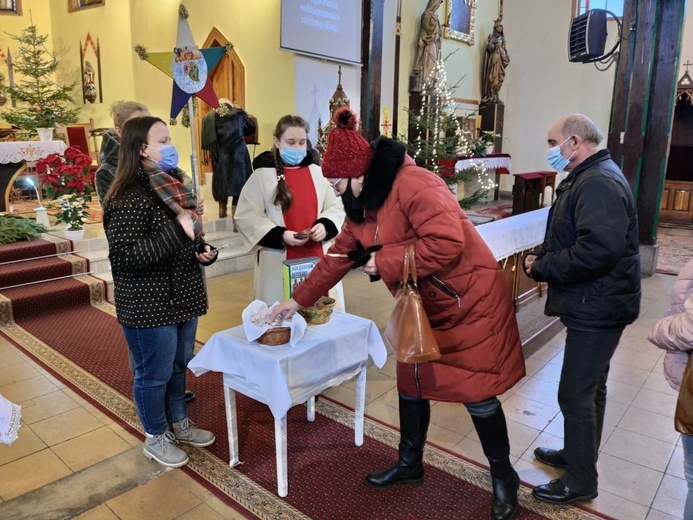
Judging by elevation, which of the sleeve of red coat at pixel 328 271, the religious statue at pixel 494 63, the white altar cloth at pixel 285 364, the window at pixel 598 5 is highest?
the window at pixel 598 5

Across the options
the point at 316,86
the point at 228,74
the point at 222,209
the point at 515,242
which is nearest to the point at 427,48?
the point at 316,86

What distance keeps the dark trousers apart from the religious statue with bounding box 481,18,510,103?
10149 millimetres

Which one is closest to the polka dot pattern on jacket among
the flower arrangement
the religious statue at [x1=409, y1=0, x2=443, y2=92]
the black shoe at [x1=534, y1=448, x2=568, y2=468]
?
the black shoe at [x1=534, y1=448, x2=568, y2=468]

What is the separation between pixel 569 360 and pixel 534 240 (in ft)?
8.05

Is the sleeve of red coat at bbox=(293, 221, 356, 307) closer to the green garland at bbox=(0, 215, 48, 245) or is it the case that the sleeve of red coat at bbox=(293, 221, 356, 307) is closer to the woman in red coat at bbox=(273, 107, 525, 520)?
the woman in red coat at bbox=(273, 107, 525, 520)

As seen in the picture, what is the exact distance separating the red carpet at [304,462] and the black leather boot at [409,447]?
1.8 inches

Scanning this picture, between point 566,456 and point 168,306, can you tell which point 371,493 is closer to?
point 566,456

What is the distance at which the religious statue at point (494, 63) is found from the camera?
37.1ft

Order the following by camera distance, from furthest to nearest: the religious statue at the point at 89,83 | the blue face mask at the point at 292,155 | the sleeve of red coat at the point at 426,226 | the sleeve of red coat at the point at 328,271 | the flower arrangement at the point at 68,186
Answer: the religious statue at the point at 89,83 → the flower arrangement at the point at 68,186 → the blue face mask at the point at 292,155 → the sleeve of red coat at the point at 328,271 → the sleeve of red coat at the point at 426,226

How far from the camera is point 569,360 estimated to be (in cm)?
218

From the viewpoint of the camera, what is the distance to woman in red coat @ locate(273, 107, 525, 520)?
1868mm

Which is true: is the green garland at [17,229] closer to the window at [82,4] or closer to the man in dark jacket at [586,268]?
the man in dark jacket at [586,268]

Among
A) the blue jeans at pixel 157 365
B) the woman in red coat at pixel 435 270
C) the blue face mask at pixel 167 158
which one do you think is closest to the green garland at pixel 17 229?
the blue jeans at pixel 157 365

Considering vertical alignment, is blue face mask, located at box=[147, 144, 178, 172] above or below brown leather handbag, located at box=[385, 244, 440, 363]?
above
